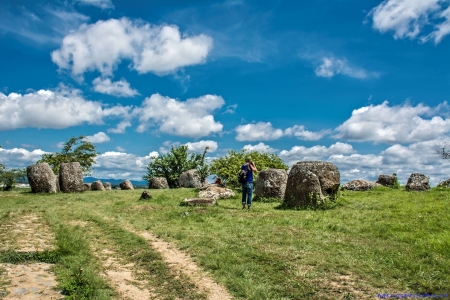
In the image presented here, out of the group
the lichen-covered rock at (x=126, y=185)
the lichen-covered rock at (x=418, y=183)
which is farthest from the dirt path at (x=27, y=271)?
the lichen-covered rock at (x=126, y=185)

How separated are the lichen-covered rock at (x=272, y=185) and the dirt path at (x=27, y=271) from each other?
40.8 ft

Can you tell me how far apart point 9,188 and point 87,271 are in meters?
32.5

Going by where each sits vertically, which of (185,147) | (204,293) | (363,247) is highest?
(185,147)

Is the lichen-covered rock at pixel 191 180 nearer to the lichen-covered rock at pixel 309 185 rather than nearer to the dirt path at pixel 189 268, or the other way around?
the lichen-covered rock at pixel 309 185

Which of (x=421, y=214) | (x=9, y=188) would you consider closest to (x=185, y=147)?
(x=9, y=188)

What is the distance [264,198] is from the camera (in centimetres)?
2142

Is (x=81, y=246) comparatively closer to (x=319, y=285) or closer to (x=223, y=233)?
(x=223, y=233)

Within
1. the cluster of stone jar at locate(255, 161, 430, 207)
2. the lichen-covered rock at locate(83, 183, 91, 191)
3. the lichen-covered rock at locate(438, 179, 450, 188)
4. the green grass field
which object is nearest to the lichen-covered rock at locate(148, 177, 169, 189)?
the lichen-covered rock at locate(83, 183, 91, 191)

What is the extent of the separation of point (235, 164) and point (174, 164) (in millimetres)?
15340

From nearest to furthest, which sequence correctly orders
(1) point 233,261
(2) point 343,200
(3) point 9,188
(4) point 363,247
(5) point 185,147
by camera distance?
(1) point 233,261
(4) point 363,247
(2) point 343,200
(3) point 9,188
(5) point 185,147

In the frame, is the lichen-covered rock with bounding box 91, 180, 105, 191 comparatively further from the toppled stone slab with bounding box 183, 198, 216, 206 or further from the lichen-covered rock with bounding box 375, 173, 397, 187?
the lichen-covered rock with bounding box 375, 173, 397, 187

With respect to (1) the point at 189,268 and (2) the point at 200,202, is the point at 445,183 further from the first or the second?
(1) the point at 189,268

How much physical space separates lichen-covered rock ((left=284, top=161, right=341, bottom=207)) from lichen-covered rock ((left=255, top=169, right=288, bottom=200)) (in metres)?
2.75

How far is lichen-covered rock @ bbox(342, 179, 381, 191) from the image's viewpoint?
2819cm
